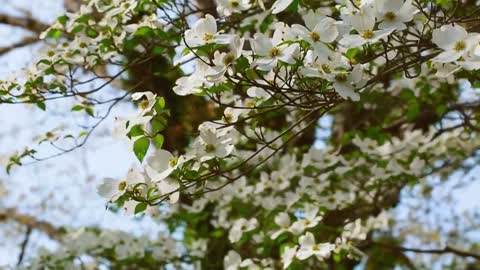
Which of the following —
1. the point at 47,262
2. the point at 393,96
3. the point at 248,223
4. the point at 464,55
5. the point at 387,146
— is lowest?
the point at 464,55

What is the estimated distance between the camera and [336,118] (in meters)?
3.92

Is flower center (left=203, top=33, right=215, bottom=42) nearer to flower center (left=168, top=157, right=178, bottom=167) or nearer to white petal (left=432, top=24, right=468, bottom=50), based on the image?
flower center (left=168, top=157, right=178, bottom=167)

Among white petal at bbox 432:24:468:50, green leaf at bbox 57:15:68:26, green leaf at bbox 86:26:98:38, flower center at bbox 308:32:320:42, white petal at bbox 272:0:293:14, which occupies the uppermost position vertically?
green leaf at bbox 57:15:68:26

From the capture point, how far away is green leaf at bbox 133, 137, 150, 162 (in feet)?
4.02

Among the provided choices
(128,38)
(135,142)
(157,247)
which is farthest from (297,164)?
(135,142)

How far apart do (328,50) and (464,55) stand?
23 centimetres

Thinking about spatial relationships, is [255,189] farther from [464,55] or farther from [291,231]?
[464,55]

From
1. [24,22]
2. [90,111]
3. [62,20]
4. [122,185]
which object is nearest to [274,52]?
[122,185]

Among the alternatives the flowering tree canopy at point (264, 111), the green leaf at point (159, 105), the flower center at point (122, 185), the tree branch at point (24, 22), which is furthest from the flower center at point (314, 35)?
the tree branch at point (24, 22)

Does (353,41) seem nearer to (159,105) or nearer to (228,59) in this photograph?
(228,59)

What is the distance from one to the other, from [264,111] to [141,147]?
31cm

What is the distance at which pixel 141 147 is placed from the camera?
1.23 m

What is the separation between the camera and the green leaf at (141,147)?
1227 mm

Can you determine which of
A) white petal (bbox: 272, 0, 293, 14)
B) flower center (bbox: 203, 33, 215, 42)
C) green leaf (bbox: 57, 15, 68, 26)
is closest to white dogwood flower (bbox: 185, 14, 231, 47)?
flower center (bbox: 203, 33, 215, 42)
